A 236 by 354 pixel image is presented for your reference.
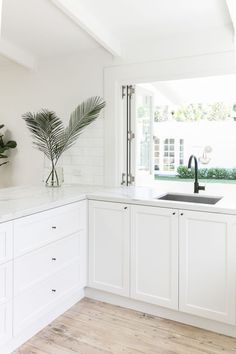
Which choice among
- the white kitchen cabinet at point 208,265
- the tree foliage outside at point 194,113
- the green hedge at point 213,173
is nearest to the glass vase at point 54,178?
the white kitchen cabinet at point 208,265

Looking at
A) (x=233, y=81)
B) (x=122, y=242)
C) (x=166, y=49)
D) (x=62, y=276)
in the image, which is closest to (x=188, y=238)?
(x=122, y=242)

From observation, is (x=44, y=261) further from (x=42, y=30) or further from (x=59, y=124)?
(x=42, y=30)

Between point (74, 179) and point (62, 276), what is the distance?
1.21 metres

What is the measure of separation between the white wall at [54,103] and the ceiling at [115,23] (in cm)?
21

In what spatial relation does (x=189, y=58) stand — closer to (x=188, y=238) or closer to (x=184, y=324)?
(x=188, y=238)

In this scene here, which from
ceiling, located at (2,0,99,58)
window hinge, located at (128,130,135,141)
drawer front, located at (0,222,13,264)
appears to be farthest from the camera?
window hinge, located at (128,130,135,141)

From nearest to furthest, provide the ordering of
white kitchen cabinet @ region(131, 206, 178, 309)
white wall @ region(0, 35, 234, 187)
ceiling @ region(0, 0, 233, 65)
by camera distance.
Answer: white kitchen cabinet @ region(131, 206, 178, 309) → ceiling @ region(0, 0, 233, 65) → white wall @ region(0, 35, 234, 187)

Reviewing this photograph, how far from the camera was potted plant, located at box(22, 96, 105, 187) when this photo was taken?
309cm

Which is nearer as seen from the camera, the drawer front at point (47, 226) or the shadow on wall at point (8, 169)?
the drawer front at point (47, 226)

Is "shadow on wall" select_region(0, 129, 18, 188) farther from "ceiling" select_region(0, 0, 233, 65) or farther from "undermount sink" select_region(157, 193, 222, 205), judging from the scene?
"undermount sink" select_region(157, 193, 222, 205)

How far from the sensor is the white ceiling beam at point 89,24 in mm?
2381

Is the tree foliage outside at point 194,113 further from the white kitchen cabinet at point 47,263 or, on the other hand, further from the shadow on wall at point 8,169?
the white kitchen cabinet at point 47,263

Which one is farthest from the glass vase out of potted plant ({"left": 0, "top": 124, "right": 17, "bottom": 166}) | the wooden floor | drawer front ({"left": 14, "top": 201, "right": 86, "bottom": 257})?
the wooden floor

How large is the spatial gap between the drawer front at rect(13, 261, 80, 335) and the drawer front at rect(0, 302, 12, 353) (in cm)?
4
